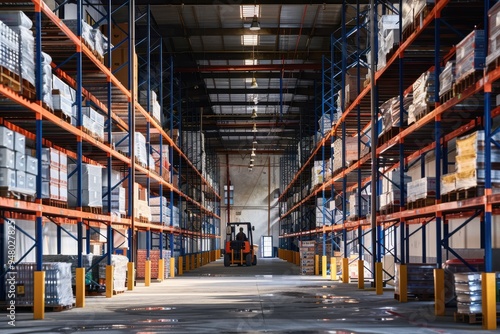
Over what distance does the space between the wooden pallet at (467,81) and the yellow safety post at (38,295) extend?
22.2 feet

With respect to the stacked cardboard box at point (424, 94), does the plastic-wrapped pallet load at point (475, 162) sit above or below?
below

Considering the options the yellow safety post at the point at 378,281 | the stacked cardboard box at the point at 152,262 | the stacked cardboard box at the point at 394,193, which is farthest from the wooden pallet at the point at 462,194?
the stacked cardboard box at the point at 152,262

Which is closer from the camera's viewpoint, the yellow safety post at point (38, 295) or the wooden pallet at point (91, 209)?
the yellow safety post at point (38, 295)

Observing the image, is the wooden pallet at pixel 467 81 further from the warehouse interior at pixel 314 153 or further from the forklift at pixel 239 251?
the forklift at pixel 239 251

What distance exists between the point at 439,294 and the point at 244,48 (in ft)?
59.2

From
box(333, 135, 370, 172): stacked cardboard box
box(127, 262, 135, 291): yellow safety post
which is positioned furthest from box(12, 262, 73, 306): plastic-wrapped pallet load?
box(333, 135, 370, 172): stacked cardboard box

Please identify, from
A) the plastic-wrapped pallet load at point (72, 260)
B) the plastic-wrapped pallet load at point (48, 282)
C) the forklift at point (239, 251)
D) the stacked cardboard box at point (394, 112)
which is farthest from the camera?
the forklift at point (239, 251)

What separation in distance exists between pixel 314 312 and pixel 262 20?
1442 cm

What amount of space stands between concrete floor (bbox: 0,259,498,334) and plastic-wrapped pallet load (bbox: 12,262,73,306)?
0.34m

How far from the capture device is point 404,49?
48.3ft

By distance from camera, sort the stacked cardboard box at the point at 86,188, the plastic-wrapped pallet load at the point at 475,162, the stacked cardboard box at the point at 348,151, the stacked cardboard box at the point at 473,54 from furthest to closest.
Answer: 1. the stacked cardboard box at the point at 348,151
2. the stacked cardboard box at the point at 86,188
3. the stacked cardboard box at the point at 473,54
4. the plastic-wrapped pallet load at the point at 475,162

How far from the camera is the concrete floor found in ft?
34.8

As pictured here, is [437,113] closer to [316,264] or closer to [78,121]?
[78,121]

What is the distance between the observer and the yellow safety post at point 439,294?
12523 mm
